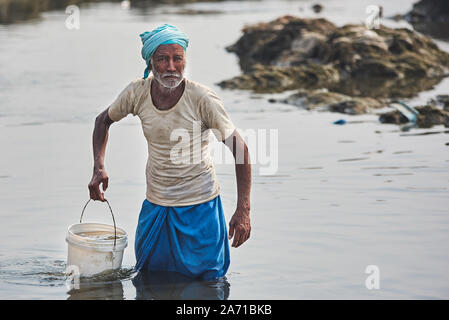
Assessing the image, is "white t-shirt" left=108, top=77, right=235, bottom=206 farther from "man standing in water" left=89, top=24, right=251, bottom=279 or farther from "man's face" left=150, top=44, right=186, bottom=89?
"man's face" left=150, top=44, right=186, bottom=89

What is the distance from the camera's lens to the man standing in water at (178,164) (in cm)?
609

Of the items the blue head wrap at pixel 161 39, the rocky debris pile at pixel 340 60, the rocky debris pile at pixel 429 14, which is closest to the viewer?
the blue head wrap at pixel 161 39

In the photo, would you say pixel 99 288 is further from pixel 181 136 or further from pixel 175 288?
pixel 181 136

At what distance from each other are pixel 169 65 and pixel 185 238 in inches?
49.3

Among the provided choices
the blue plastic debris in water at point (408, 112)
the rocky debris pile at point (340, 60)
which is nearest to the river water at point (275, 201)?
the blue plastic debris in water at point (408, 112)

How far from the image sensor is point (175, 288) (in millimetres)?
6797

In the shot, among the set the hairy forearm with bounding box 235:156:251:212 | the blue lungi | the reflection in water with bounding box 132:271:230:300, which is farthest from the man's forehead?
the reflection in water with bounding box 132:271:230:300

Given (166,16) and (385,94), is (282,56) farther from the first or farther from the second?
(166,16)

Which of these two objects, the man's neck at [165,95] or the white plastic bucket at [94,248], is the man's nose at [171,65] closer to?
the man's neck at [165,95]

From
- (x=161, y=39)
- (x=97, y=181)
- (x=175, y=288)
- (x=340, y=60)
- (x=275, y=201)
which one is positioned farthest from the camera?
(x=340, y=60)

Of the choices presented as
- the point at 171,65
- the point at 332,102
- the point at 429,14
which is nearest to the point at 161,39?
the point at 171,65

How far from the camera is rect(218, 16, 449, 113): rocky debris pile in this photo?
2178cm

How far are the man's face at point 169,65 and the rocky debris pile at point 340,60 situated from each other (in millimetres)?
11402
